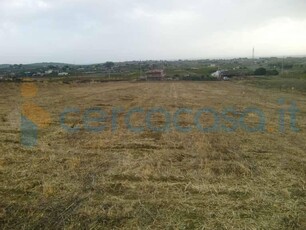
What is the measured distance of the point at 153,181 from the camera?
621cm

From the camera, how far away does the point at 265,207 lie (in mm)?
5145

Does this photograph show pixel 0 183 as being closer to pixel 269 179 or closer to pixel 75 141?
pixel 75 141

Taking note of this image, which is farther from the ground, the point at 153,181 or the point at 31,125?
the point at 31,125

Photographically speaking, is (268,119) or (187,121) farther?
(268,119)

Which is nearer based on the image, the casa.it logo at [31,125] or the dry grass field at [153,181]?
the dry grass field at [153,181]

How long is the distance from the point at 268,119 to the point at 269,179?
296 inches

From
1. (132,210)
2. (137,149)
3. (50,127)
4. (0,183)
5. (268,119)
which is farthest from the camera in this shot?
(268,119)

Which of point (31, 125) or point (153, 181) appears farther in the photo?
point (31, 125)

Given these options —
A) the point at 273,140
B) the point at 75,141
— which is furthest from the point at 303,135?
the point at 75,141

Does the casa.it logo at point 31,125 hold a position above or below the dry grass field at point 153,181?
above

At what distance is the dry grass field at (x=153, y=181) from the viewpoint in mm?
4750

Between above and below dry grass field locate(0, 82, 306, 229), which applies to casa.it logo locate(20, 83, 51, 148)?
above

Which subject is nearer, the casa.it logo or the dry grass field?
the dry grass field

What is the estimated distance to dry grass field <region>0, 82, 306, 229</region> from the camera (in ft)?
15.6
